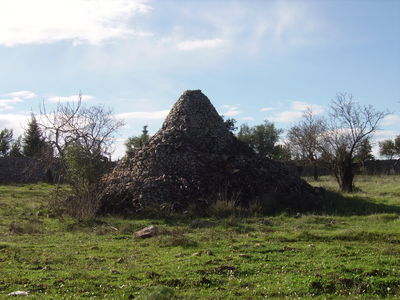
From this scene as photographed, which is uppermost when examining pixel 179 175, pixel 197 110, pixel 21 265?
pixel 197 110

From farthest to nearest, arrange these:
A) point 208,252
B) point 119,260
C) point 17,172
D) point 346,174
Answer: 1. point 17,172
2. point 346,174
3. point 208,252
4. point 119,260

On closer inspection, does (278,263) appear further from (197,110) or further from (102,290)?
(197,110)

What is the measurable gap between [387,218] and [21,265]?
30.0 ft

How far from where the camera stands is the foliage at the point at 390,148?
157ft

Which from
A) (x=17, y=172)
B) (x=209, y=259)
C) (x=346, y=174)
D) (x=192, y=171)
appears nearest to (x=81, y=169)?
(x=192, y=171)

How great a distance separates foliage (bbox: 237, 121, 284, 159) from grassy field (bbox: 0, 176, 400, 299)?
3245cm

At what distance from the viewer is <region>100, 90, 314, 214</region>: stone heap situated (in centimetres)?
1482

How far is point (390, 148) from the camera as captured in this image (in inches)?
1911

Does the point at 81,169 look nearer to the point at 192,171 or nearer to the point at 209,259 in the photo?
the point at 192,171

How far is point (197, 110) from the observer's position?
18.0 metres

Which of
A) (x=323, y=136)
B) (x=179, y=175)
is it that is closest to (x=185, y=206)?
(x=179, y=175)

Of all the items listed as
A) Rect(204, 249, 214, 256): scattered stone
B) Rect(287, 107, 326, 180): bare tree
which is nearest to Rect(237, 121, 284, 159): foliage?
Rect(287, 107, 326, 180): bare tree

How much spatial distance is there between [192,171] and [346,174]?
1127cm

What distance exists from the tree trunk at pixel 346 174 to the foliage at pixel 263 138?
20.7m
